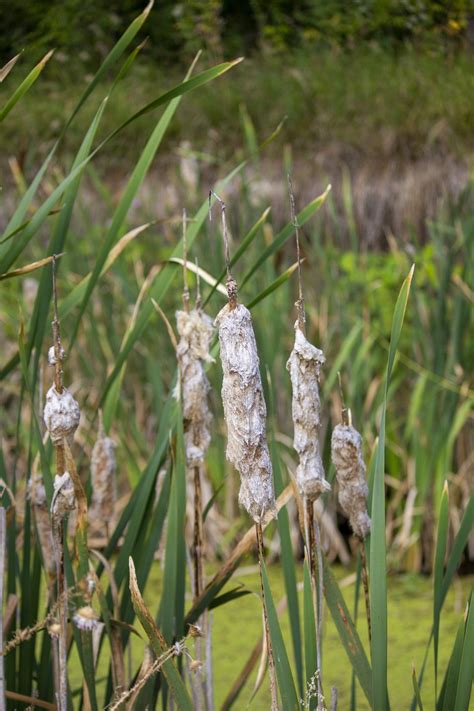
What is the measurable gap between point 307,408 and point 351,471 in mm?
83

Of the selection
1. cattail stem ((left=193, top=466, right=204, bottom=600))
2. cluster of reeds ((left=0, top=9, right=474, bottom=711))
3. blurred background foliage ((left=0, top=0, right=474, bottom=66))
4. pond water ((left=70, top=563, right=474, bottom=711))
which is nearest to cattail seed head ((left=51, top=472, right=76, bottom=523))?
cluster of reeds ((left=0, top=9, right=474, bottom=711))

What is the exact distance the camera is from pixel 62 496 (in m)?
0.61

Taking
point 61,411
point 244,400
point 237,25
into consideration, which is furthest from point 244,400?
point 237,25

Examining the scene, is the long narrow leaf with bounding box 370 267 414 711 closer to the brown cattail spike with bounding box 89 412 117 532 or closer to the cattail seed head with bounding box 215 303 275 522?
the cattail seed head with bounding box 215 303 275 522

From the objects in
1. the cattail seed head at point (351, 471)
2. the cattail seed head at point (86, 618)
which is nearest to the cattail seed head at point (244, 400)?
the cattail seed head at point (351, 471)

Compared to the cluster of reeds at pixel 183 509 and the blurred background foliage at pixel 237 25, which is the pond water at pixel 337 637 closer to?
the cluster of reeds at pixel 183 509

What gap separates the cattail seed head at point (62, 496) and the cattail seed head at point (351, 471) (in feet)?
0.52

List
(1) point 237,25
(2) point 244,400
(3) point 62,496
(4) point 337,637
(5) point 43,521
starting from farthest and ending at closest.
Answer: (1) point 237,25
(4) point 337,637
(5) point 43,521
(3) point 62,496
(2) point 244,400

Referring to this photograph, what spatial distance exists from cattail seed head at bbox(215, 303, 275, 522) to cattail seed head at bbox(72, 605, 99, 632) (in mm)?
209

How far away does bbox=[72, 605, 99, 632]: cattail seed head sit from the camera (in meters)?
0.67

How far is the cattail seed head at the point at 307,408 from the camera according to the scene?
0.54 m

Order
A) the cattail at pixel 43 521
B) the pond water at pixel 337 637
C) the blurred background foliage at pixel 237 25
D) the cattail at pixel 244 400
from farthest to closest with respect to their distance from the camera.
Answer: the blurred background foliage at pixel 237 25
the pond water at pixel 337 637
the cattail at pixel 43 521
the cattail at pixel 244 400

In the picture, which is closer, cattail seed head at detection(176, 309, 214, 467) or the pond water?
cattail seed head at detection(176, 309, 214, 467)

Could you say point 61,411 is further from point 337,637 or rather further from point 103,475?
point 337,637
